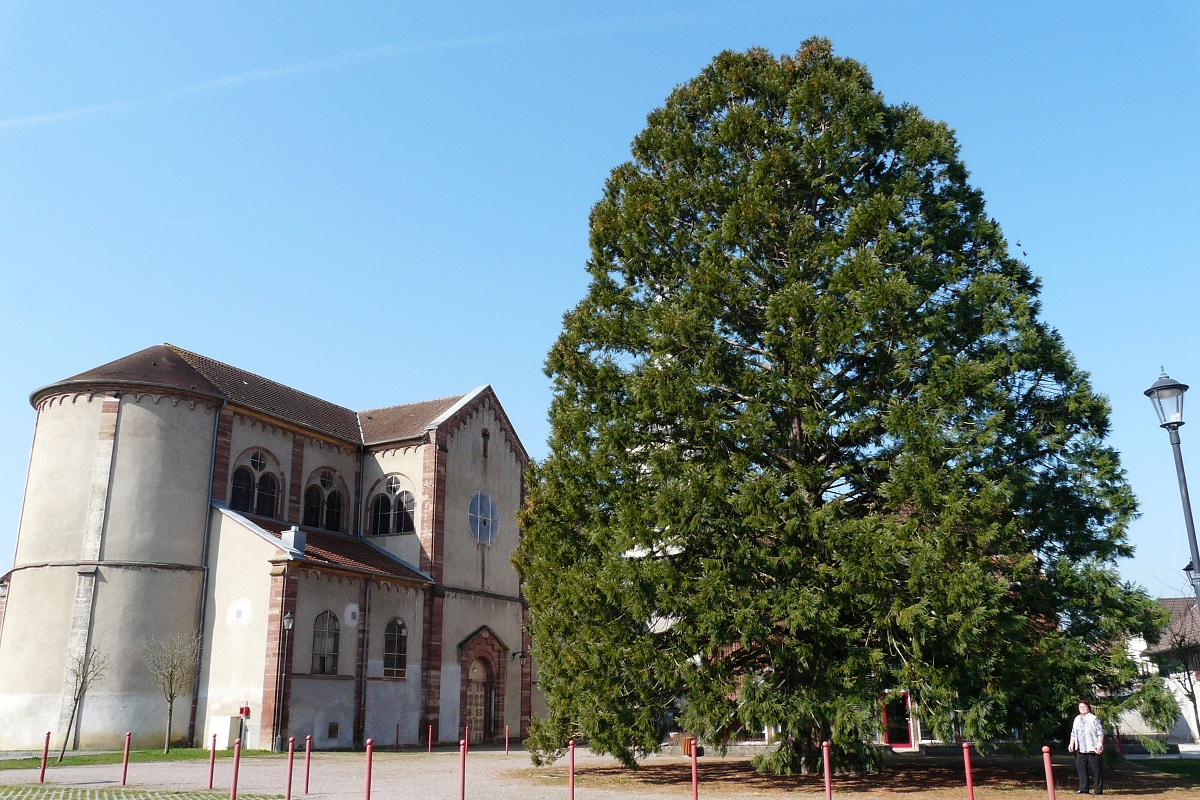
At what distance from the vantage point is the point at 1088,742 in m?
14.4

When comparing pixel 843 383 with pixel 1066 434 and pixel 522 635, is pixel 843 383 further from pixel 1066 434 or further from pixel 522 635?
pixel 522 635

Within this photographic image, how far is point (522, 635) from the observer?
3653 cm

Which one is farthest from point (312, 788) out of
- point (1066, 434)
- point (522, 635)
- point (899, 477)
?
point (522, 635)

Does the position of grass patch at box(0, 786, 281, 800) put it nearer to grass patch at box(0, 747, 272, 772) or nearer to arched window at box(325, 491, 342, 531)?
grass patch at box(0, 747, 272, 772)

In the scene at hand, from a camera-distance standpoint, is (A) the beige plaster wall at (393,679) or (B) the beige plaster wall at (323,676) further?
(A) the beige plaster wall at (393,679)

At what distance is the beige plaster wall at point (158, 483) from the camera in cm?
2767

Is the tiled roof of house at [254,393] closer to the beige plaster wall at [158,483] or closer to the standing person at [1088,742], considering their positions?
the beige plaster wall at [158,483]

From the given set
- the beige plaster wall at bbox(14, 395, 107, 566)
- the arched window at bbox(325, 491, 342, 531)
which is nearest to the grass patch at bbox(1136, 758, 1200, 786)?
the arched window at bbox(325, 491, 342, 531)

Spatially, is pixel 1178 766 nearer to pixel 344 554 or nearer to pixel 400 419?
pixel 344 554

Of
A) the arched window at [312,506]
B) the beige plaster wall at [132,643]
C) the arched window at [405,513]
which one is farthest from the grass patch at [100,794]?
the arched window at [405,513]

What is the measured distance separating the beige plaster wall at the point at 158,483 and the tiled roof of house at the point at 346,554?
202 centimetres

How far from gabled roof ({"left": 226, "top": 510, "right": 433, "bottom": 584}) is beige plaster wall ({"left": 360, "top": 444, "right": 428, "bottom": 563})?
34 centimetres

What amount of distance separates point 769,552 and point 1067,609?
5241mm

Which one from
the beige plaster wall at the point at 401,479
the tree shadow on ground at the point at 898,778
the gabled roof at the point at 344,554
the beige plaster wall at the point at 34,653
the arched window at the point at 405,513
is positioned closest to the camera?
the tree shadow on ground at the point at 898,778
